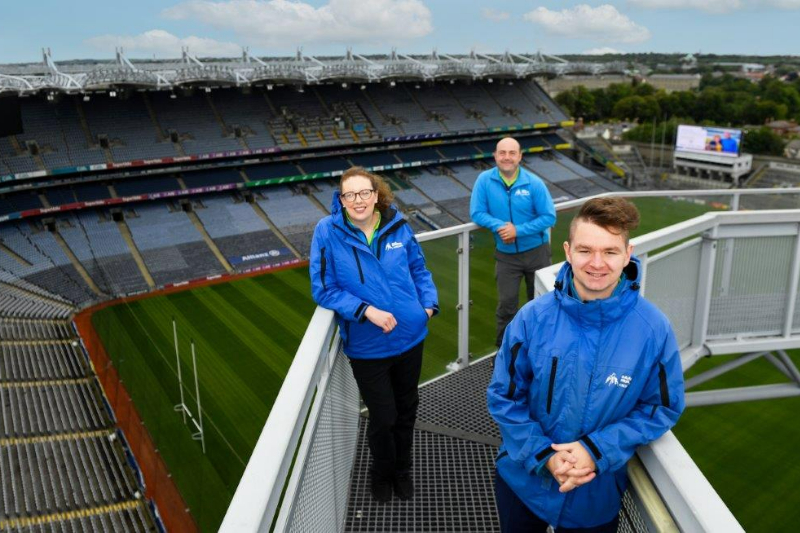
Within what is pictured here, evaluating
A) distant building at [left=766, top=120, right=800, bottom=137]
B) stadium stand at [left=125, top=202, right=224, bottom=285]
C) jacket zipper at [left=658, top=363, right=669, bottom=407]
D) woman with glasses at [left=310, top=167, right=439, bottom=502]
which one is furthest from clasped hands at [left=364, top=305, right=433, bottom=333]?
distant building at [left=766, top=120, right=800, bottom=137]

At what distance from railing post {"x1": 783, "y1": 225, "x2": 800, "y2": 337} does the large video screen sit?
37.2 meters

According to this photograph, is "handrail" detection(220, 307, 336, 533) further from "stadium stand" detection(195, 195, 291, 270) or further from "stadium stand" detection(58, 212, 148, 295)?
"stadium stand" detection(195, 195, 291, 270)

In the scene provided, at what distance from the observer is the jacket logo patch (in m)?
1.86

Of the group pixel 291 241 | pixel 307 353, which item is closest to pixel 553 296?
pixel 307 353

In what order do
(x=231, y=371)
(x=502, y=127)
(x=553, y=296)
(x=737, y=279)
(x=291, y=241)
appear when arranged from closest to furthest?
1. (x=553, y=296)
2. (x=737, y=279)
3. (x=231, y=371)
4. (x=291, y=241)
5. (x=502, y=127)

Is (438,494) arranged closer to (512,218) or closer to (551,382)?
(551,382)

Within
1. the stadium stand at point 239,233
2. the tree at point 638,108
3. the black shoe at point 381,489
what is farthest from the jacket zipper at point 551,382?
the tree at point 638,108

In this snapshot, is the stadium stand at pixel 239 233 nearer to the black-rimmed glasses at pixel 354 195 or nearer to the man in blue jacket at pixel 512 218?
the man in blue jacket at pixel 512 218

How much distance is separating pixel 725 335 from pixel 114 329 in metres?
16.7

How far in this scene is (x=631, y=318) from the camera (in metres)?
1.86

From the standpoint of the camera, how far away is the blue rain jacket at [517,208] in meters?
4.31

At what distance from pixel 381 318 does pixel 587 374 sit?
1076 mm

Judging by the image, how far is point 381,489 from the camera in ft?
10.3

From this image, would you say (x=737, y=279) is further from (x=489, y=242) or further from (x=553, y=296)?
(x=553, y=296)
